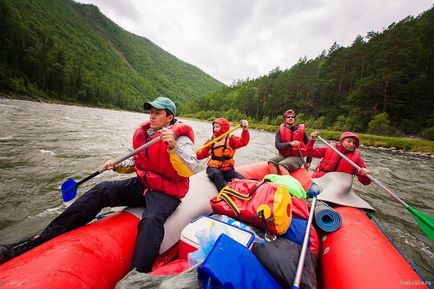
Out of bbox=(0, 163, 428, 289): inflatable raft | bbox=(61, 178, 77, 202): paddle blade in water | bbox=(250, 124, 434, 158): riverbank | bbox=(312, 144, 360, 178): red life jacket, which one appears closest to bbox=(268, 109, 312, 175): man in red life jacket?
bbox=(312, 144, 360, 178): red life jacket

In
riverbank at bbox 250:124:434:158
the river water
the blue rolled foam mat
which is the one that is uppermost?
the blue rolled foam mat

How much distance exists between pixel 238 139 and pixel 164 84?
657 ft

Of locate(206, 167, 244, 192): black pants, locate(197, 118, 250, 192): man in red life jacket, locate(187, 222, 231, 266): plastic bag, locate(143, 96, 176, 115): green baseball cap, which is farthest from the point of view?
locate(197, 118, 250, 192): man in red life jacket

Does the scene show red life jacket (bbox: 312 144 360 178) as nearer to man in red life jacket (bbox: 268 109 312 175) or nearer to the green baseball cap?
man in red life jacket (bbox: 268 109 312 175)

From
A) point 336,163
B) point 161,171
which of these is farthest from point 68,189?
point 336,163

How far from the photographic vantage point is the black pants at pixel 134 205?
6.52ft

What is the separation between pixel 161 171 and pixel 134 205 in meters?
0.52

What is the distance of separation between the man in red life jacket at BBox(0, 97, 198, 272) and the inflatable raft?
0.17m

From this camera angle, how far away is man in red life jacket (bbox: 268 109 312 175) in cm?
527

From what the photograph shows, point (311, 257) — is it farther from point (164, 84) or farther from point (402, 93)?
point (164, 84)

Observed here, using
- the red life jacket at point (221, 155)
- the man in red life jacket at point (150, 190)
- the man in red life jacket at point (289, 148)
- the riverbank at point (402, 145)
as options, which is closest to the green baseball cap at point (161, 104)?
the man in red life jacket at point (150, 190)

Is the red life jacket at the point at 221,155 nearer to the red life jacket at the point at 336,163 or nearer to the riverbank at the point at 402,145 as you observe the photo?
the red life jacket at the point at 336,163

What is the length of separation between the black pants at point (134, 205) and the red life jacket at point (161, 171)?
0.08m

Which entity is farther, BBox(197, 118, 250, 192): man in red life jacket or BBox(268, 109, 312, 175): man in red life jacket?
BBox(268, 109, 312, 175): man in red life jacket
